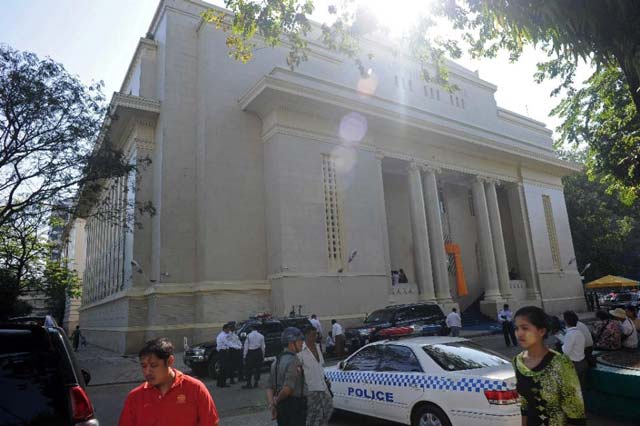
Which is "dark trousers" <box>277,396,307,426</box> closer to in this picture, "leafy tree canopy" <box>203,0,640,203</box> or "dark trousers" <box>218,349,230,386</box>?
"leafy tree canopy" <box>203,0,640,203</box>

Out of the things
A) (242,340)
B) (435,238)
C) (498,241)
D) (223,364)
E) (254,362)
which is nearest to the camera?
(254,362)

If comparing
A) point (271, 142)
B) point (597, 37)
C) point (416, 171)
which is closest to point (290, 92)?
point (271, 142)

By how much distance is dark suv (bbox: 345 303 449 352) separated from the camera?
55.9ft

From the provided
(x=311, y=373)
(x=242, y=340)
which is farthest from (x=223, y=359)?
(x=311, y=373)

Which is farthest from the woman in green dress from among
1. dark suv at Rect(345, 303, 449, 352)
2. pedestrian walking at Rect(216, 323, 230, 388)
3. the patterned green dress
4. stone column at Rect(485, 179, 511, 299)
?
stone column at Rect(485, 179, 511, 299)

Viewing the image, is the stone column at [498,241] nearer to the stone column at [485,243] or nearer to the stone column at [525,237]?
the stone column at [485,243]

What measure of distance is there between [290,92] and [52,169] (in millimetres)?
11229

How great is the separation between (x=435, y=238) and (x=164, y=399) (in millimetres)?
26875

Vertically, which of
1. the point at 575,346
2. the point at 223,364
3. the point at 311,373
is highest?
the point at 311,373

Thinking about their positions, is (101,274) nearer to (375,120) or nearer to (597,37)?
(375,120)

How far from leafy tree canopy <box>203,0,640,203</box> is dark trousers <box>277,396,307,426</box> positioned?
18.6ft

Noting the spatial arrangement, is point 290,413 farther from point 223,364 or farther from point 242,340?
point 242,340

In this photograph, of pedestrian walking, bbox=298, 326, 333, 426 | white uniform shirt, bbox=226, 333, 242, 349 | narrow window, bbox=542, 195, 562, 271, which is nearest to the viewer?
pedestrian walking, bbox=298, 326, 333, 426

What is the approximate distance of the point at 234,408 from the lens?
980 cm
